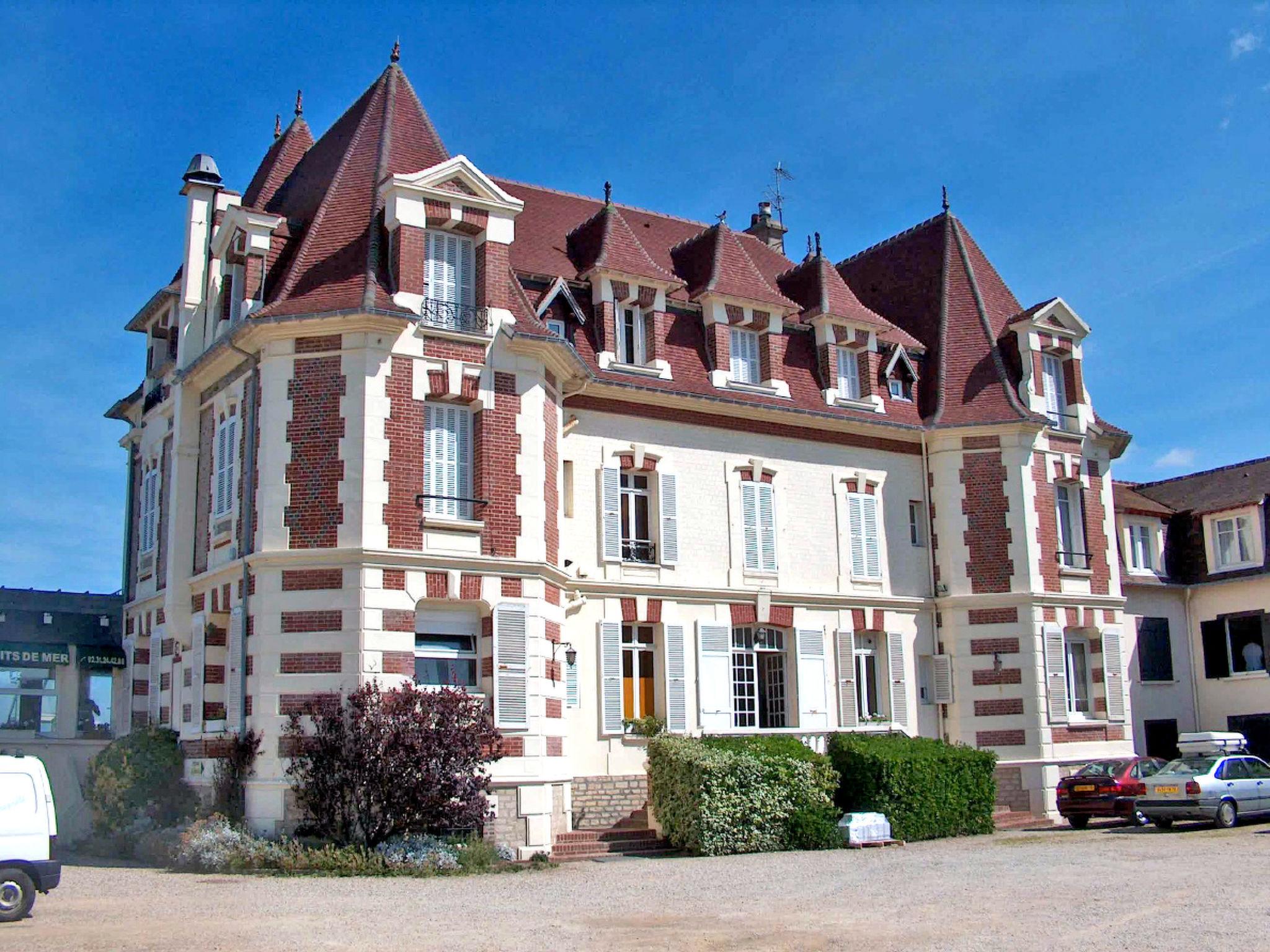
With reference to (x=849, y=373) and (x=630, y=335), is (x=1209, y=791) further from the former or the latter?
(x=630, y=335)

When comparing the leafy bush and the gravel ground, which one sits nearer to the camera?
the gravel ground

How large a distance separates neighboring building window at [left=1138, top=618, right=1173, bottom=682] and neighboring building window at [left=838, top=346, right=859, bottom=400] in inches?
424

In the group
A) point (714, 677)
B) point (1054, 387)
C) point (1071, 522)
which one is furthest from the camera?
point (1054, 387)

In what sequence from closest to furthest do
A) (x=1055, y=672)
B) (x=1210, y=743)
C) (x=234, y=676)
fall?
1. (x=234, y=676)
2. (x=1055, y=672)
3. (x=1210, y=743)

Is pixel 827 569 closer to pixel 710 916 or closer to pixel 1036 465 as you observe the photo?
pixel 1036 465

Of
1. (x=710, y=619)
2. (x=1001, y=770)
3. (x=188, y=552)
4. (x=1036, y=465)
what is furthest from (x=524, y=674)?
(x=1036, y=465)

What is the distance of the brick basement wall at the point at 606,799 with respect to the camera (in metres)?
21.3

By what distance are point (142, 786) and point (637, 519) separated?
969cm

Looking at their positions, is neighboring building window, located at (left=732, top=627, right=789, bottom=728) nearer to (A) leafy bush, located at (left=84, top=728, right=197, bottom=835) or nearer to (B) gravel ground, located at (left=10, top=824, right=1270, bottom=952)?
(B) gravel ground, located at (left=10, top=824, right=1270, bottom=952)

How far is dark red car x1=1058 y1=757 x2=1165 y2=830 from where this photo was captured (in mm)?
23406

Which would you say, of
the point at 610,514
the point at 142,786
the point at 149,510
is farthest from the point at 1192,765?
the point at 149,510

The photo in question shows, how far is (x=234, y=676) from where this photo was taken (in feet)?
64.5

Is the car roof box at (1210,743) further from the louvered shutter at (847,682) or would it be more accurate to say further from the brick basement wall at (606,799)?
the brick basement wall at (606,799)

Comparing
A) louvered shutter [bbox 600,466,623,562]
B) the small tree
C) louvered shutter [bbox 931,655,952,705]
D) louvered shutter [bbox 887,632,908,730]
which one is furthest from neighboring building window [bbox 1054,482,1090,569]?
the small tree
